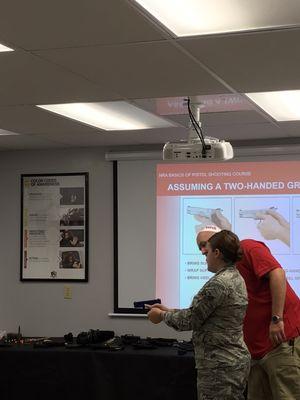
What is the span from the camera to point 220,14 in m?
2.30

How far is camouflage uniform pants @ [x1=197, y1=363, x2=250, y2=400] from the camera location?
3.04 m

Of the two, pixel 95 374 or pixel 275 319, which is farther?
pixel 95 374

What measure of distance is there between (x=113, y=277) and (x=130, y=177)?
885mm

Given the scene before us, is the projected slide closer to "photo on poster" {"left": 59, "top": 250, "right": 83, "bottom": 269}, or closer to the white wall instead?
the white wall

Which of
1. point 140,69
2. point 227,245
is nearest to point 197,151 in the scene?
point 227,245

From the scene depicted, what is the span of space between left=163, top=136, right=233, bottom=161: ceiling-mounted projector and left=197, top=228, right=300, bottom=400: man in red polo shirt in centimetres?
48

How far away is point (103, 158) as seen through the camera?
223 inches

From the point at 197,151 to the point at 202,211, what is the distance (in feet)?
5.67

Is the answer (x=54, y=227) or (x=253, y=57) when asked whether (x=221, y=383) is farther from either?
(x=54, y=227)

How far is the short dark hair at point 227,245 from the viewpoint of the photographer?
10.4ft

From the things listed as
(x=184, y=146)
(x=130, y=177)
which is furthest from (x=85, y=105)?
(x=130, y=177)

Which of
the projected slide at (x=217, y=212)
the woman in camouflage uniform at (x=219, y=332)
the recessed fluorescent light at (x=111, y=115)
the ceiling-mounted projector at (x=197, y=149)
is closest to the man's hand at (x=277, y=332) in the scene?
the woman in camouflage uniform at (x=219, y=332)

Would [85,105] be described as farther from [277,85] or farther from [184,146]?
[277,85]

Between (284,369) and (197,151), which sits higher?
(197,151)
